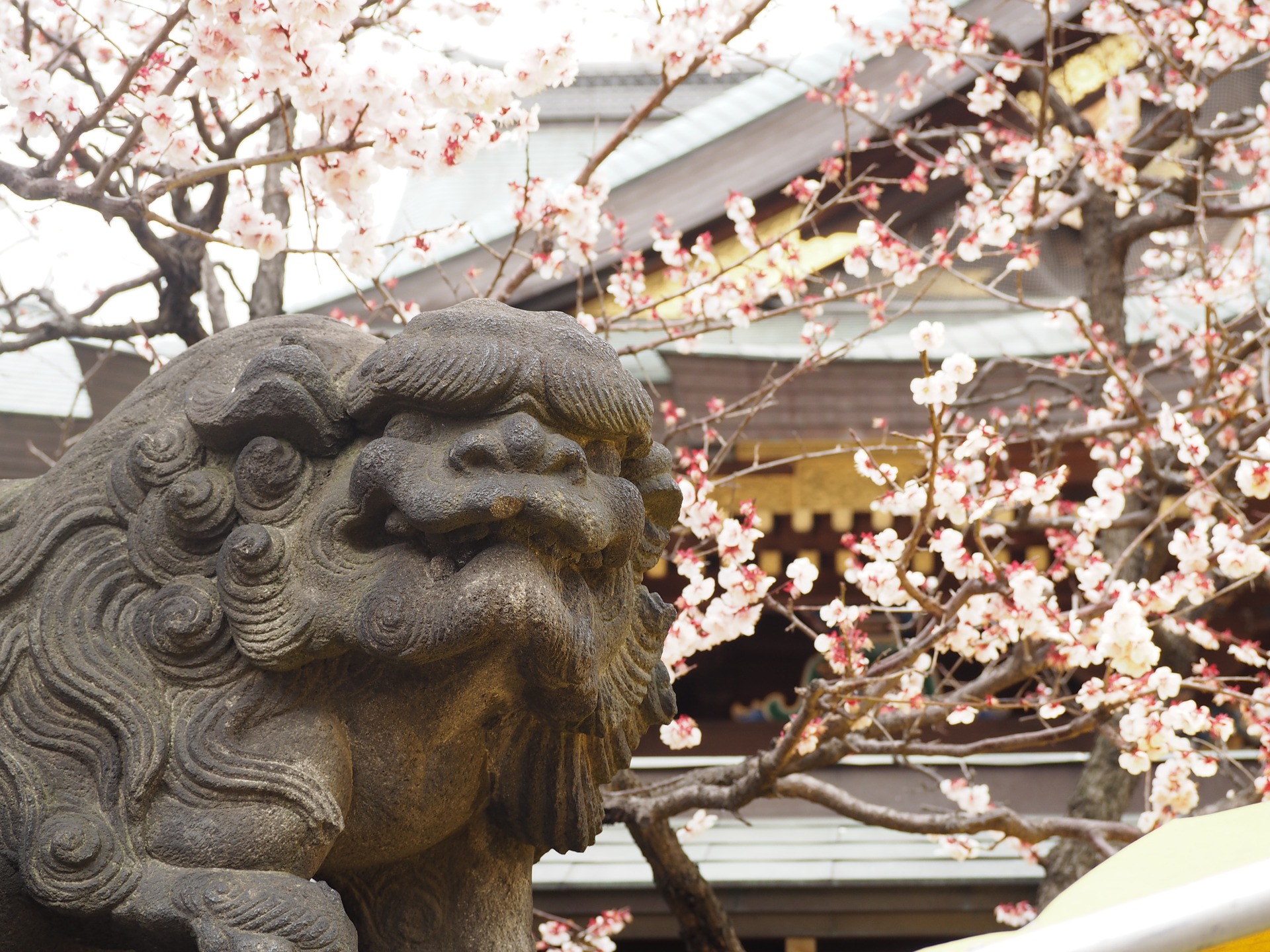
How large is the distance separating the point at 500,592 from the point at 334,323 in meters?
0.71

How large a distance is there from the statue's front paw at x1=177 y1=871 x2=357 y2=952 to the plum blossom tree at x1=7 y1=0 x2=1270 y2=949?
167cm

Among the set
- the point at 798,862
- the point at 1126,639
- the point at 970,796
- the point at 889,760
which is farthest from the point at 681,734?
the point at 889,760

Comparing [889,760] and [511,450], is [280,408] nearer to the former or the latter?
[511,450]

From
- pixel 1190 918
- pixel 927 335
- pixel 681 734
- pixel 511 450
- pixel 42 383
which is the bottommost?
pixel 1190 918

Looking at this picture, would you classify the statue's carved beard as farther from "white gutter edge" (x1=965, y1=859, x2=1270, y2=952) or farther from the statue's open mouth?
"white gutter edge" (x1=965, y1=859, x2=1270, y2=952)

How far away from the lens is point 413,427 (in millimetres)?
1977

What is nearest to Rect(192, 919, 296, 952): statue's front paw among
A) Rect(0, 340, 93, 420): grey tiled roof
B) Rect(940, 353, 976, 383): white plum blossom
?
Rect(940, 353, 976, 383): white plum blossom

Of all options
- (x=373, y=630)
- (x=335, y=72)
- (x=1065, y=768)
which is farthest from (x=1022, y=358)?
(x=373, y=630)

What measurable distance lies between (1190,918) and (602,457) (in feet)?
4.22

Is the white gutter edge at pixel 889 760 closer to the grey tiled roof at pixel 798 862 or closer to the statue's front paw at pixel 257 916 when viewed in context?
the grey tiled roof at pixel 798 862

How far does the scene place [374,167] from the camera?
3.64m

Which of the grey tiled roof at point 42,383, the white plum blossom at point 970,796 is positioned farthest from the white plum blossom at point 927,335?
the grey tiled roof at point 42,383

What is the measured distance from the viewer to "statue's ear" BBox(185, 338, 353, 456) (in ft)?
6.51

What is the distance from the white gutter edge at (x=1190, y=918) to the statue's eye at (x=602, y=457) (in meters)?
1.22
